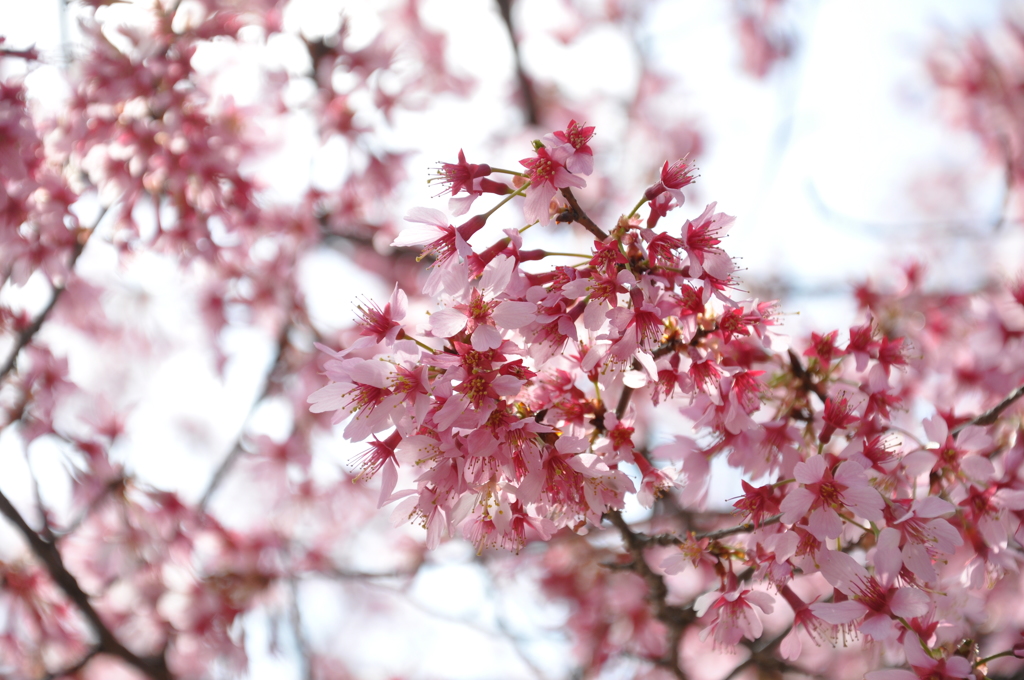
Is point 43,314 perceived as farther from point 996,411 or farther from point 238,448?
point 996,411

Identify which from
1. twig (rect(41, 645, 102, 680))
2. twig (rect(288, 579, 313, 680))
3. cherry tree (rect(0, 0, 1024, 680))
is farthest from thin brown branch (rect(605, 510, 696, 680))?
twig (rect(288, 579, 313, 680))

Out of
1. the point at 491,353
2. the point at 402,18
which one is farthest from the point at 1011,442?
the point at 402,18

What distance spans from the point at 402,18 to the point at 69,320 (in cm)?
368

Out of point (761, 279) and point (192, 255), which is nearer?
point (192, 255)

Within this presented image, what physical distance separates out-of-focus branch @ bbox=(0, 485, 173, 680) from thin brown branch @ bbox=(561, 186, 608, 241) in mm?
1868

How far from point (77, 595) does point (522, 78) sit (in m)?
3.97

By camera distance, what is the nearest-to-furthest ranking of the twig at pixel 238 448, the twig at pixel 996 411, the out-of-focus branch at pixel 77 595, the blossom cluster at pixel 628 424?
the blossom cluster at pixel 628 424 < the twig at pixel 996 411 < the out-of-focus branch at pixel 77 595 < the twig at pixel 238 448

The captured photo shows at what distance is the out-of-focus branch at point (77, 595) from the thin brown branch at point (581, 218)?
6.13 ft

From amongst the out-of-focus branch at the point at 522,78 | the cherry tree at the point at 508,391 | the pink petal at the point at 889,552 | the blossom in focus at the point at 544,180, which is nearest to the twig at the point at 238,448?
the cherry tree at the point at 508,391

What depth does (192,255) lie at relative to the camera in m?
2.87

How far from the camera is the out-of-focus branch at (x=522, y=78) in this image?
4168 millimetres

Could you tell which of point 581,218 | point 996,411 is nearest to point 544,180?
point 581,218

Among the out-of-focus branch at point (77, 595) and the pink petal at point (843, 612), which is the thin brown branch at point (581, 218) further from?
the out-of-focus branch at point (77, 595)

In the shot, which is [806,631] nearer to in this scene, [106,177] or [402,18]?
[106,177]
